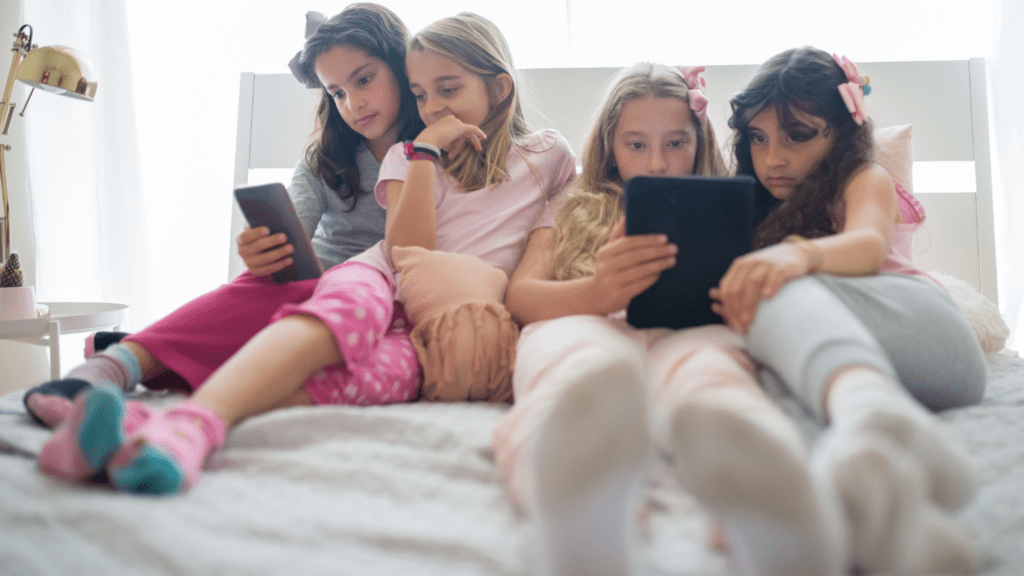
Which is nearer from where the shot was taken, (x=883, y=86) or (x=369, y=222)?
(x=369, y=222)

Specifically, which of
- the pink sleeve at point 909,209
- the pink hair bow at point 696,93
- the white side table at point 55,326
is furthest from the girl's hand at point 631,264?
the white side table at point 55,326

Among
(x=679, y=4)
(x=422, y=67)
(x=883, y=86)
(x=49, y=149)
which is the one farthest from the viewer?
(x=49, y=149)

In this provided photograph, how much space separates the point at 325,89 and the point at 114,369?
722 millimetres

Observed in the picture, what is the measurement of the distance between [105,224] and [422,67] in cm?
145

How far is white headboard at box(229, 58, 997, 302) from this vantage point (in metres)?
1.63

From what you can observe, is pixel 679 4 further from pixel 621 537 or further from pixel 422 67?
pixel 621 537

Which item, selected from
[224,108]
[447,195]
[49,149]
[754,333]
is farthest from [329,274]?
[49,149]

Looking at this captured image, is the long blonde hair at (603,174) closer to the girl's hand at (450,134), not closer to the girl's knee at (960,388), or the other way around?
the girl's hand at (450,134)

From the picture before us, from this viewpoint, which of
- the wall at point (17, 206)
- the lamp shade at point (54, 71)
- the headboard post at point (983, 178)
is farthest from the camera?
the wall at point (17, 206)

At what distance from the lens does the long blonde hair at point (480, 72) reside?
1199 millimetres

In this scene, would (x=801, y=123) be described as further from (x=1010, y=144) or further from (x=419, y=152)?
(x=1010, y=144)

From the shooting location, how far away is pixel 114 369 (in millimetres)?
924

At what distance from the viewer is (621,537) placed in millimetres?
442

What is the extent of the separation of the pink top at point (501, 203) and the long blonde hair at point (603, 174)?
8 centimetres
